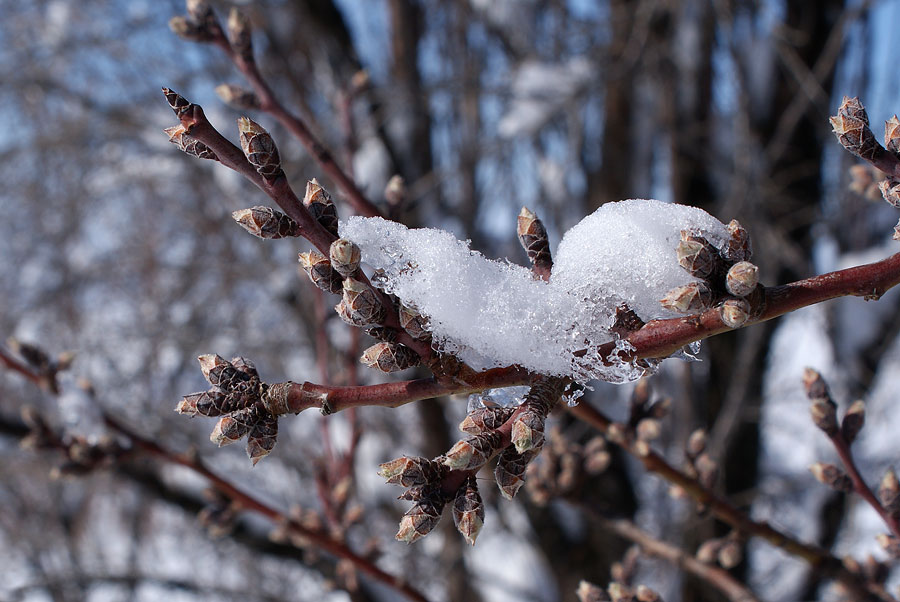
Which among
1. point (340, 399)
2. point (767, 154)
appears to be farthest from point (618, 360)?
point (767, 154)

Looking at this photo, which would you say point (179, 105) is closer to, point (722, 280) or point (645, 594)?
point (722, 280)

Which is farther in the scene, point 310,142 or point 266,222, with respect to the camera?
point 310,142

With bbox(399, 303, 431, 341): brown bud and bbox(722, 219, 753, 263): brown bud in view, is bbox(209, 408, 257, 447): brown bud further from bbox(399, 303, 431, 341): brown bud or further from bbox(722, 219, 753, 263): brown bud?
bbox(722, 219, 753, 263): brown bud

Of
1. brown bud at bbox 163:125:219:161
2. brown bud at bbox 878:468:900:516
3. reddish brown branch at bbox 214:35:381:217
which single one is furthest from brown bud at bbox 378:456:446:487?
brown bud at bbox 878:468:900:516

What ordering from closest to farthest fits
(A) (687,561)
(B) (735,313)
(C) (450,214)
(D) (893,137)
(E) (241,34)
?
(B) (735,313), (D) (893,137), (E) (241,34), (A) (687,561), (C) (450,214)

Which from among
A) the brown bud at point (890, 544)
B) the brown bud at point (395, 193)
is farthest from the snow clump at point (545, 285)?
the brown bud at point (890, 544)

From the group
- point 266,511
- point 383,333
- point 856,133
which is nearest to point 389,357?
point 383,333

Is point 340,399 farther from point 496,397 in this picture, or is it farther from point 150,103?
point 150,103
